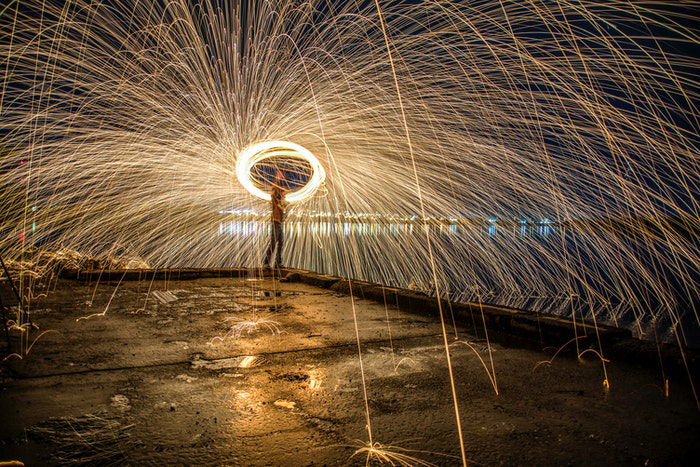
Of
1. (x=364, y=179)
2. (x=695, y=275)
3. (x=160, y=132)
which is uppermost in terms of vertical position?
(x=160, y=132)

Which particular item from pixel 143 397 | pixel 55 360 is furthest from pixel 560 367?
pixel 55 360

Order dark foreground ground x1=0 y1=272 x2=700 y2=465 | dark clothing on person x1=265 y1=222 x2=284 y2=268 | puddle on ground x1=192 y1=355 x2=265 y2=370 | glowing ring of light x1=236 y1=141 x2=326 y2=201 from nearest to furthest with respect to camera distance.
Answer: dark foreground ground x1=0 y1=272 x2=700 y2=465, puddle on ground x1=192 y1=355 x2=265 y2=370, glowing ring of light x1=236 y1=141 x2=326 y2=201, dark clothing on person x1=265 y1=222 x2=284 y2=268

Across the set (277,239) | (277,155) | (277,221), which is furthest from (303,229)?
(277,155)

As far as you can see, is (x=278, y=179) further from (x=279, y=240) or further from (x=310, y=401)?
(x=310, y=401)

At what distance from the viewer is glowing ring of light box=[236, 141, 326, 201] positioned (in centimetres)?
783

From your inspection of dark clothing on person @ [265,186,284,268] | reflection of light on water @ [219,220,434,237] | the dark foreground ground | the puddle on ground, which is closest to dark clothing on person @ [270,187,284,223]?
dark clothing on person @ [265,186,284,268]

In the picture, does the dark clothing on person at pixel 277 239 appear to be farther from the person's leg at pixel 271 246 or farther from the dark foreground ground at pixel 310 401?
the dark foreground ground at pixel 310 401

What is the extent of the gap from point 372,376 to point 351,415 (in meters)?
0.79

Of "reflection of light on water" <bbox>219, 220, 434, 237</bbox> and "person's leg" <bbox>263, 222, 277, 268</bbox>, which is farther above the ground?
"reflection of light on water" <bbox>219, 220, 434, 237</bbox>

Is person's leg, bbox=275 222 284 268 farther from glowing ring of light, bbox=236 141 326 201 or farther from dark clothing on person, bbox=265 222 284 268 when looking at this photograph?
glowing ring of light, bbox=236 141 326 201

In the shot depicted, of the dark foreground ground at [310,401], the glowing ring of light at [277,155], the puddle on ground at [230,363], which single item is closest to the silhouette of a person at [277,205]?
the glowing ring of light at [277,155]

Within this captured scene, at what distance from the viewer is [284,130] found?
28.7 ft

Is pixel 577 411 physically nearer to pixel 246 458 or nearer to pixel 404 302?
pixel 246 458

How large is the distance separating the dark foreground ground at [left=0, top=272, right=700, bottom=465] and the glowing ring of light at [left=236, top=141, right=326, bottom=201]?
370cm
